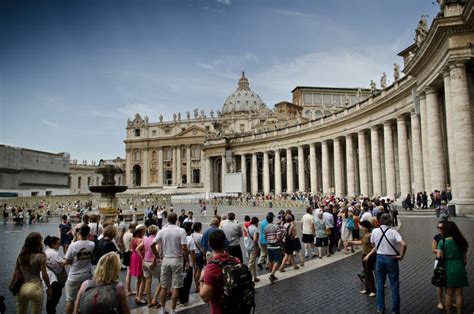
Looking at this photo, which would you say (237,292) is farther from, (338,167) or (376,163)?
(338,167)

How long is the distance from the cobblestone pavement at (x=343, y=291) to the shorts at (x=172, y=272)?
747mm

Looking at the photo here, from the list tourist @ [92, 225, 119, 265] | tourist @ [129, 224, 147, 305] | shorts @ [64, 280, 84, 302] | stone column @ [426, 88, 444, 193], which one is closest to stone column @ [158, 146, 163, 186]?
stone column @ [426, 88, 444, 193]

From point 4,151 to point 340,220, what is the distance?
240 feet

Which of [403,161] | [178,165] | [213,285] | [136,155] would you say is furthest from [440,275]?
[136,155]

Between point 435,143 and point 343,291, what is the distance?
694 inches

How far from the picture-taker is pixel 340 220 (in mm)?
A: 13320

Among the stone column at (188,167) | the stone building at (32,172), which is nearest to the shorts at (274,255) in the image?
the stone building at (32,172)

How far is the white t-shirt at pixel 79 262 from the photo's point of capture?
18.3 feet

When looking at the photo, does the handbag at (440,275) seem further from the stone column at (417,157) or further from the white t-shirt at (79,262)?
the stone column at (417,157)

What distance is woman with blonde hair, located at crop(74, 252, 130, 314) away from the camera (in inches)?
136

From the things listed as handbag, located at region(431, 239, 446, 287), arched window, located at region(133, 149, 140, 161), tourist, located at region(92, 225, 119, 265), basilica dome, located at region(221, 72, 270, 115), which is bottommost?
handbag, located at region(431, 239, 446, 287)

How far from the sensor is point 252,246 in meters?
8.77

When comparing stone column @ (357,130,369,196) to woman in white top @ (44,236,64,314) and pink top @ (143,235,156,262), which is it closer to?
pink top @ (143,235,156,262)

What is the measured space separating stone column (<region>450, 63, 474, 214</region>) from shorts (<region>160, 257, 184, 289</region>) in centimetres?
1668
